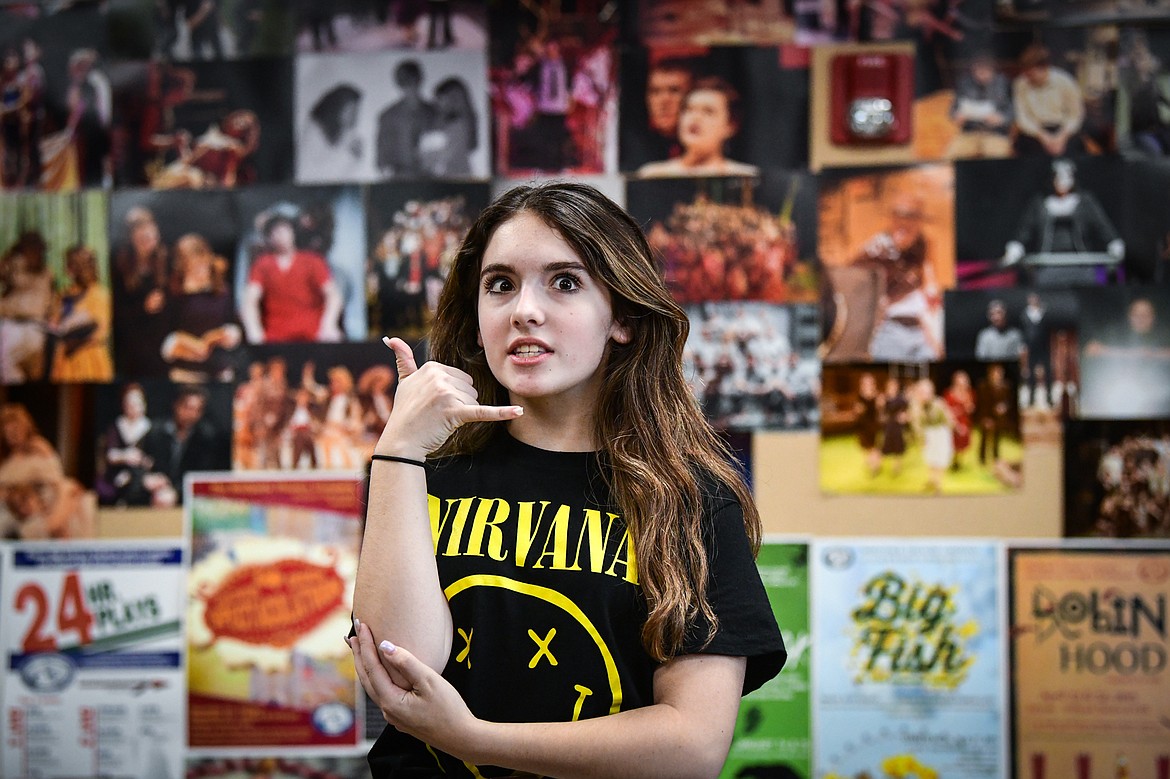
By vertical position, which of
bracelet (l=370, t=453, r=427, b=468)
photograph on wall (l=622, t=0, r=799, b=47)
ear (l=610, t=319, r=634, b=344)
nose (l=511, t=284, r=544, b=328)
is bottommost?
bracelet (l=370, t=453, r=427, b=468)

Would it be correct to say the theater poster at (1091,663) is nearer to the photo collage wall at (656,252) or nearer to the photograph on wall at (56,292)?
the photo collage wall at (656,252)

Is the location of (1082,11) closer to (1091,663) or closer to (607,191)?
(607,191)

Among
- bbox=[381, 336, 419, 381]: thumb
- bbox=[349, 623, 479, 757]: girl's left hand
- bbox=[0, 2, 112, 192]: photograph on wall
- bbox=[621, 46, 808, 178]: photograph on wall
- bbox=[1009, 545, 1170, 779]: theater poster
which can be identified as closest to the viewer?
bbox=[349, 623, 479, 757]: girl's left hand

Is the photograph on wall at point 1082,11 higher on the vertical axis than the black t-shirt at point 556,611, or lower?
higher

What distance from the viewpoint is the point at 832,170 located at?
2.04 m

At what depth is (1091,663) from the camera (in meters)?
1.96

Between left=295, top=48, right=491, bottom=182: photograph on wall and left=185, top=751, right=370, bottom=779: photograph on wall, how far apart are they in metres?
→ 1.17

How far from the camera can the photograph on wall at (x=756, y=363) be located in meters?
2.02

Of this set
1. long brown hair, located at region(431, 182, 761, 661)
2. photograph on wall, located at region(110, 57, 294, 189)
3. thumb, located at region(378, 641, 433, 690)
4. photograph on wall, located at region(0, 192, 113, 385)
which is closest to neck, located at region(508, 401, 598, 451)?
long brown hair, located at region(431, 182, 761, 661)

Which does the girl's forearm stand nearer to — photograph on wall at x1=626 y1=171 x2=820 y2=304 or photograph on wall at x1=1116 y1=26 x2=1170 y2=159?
photograph on wall at x1=626 y1=171 x2=820 y2=304

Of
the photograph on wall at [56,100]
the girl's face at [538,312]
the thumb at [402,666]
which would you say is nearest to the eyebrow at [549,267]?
the girl's face at [538,312]

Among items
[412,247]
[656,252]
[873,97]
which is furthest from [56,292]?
[873,97]

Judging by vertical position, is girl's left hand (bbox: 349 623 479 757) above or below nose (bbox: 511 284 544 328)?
below

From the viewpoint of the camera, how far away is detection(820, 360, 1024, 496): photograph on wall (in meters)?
1.99
